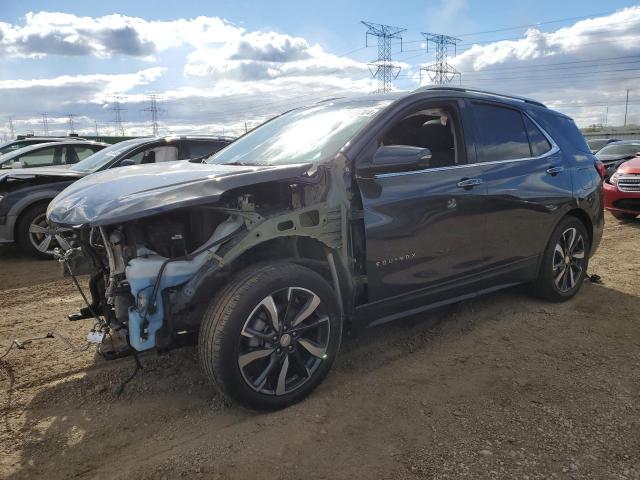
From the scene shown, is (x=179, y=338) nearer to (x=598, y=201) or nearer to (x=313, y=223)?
(x=313, y=223)

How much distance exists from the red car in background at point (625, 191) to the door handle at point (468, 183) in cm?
700

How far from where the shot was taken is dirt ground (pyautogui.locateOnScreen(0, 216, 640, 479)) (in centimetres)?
247

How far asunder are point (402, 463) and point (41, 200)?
609 cm

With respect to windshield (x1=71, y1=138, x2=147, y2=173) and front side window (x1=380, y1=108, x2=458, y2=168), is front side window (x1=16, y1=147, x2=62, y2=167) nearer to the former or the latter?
windshield (x1=71, y1=138, x2=147, y2=173)

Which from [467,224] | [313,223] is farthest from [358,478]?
[467,224]

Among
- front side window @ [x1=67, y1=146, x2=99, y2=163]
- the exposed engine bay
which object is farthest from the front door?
front side window @ [x1=67, y1=146, x2=99, y2=163]

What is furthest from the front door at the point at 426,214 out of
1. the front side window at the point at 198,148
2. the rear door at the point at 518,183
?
the front side window at the point at 198,148

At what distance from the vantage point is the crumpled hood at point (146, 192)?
98.9 inches

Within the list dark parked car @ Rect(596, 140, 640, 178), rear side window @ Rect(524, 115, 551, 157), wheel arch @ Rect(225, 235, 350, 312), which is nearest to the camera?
wheel arch @ Rect(225, 235, 350, 312)

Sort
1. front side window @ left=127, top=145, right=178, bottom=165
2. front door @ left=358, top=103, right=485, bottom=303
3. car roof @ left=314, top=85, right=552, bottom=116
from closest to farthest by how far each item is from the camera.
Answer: front door @ left=358, top=103, right=485, bottom=303 < car roof @ left=314, top=85, right=552, bottom=116 < front side window @ left=127, top=145, right=178, bottom=165

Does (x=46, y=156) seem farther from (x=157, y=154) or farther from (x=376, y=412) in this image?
(x=376, y=412)

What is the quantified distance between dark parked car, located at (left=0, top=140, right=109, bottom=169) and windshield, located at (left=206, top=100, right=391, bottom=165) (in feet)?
20.0

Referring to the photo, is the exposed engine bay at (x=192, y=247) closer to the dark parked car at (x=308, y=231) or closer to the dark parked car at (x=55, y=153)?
the dark parked car at (x=308, y=231)

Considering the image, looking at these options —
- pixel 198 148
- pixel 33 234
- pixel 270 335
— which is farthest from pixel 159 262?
pixel 198 148
